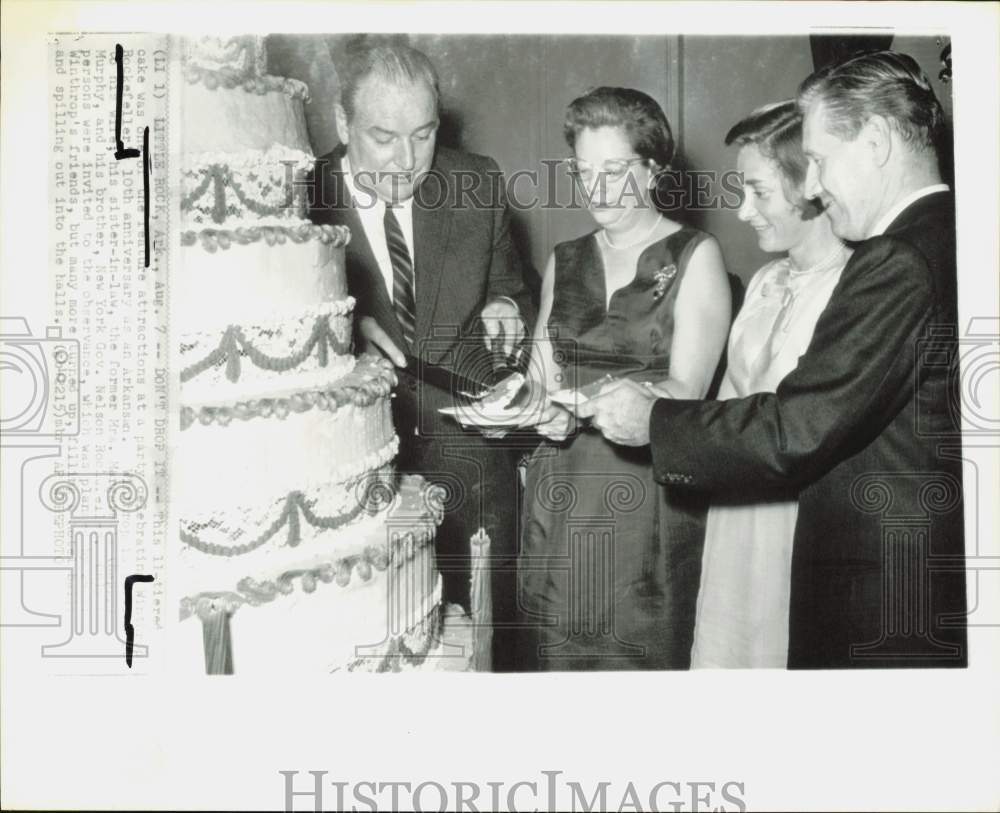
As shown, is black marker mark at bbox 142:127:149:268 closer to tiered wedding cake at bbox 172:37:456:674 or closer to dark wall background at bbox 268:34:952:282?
tiered wedding cake at bbox 172:37:456:674

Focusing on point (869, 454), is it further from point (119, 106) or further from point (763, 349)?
point (119, 106)

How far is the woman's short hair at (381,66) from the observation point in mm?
2893

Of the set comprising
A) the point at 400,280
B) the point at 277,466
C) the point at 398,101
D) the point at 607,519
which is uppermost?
the point at 398,101

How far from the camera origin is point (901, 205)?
2.98 m

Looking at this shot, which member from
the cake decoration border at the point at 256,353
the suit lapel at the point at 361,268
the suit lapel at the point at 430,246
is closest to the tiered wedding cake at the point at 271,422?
the cake decoration border at the point at 256,353

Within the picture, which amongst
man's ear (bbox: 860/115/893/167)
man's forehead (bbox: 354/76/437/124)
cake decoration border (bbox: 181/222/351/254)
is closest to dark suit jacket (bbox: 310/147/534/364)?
man's forehead (bbox: 354/76/437/124)

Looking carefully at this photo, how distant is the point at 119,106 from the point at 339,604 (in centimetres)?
148

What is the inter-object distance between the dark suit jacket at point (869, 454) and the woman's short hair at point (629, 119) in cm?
63

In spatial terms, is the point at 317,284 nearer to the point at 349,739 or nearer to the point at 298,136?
the point at 298,136

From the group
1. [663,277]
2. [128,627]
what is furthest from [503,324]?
[128,627]

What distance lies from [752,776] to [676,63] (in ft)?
6.57

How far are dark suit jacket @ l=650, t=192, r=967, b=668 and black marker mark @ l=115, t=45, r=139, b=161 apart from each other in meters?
1.62

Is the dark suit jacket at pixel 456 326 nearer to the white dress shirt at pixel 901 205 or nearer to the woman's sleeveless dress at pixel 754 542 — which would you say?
the woman's sleeveless dress at pixel 754 542

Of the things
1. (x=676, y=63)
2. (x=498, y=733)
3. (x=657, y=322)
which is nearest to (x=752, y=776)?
(x=498, y=733)
